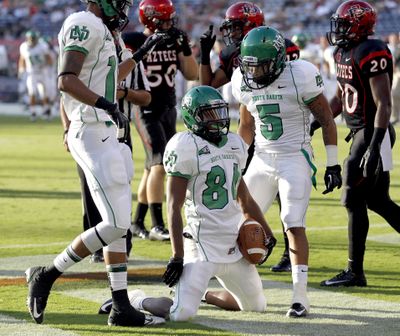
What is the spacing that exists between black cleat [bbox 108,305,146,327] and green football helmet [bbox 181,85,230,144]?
102 cm

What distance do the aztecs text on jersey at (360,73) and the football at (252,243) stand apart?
1.39 m

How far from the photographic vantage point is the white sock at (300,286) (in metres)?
5.64

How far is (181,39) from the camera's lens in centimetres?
847

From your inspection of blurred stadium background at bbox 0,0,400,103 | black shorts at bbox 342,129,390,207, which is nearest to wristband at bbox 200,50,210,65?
black shorts at bbox 342,129,390,207

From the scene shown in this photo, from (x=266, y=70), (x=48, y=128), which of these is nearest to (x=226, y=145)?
(x=266, y=70)

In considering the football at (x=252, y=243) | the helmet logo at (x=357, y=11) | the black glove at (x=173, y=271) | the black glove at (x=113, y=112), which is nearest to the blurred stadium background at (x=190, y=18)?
the helmet logo at (x=357, y=11)

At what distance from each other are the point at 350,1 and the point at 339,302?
1.99 metres

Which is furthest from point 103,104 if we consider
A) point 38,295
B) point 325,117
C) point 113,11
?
point 325,117

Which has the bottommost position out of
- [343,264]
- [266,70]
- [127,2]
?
[343,264]

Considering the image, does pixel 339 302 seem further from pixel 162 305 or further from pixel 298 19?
pixel 298 19

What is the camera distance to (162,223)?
8.44m

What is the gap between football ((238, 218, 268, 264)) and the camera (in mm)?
5598

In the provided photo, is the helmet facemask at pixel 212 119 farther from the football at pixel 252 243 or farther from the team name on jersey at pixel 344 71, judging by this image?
the team name on jersey at pixel 344 71

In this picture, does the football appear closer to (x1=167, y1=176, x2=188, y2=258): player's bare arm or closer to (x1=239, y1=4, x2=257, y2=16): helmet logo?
(x1=167, y1=176, x2=188, y2=258): player's bare arm
